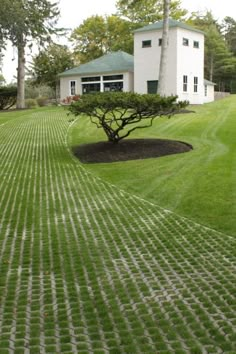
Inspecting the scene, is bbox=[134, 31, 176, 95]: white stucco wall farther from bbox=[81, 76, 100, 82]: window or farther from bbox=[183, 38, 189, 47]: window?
bbox=[81, 76, 100, 82]: window

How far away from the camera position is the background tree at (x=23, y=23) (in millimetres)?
30531

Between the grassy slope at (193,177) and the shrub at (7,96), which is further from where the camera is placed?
the shrub at (7,96)

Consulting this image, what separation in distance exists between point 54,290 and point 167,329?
1.40 metres

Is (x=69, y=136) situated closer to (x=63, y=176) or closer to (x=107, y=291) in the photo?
(x=63, y=176)

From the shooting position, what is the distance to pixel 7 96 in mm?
39031

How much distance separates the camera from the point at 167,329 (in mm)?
3861

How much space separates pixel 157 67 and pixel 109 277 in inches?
1190

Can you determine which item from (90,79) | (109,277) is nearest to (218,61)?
(90,79)

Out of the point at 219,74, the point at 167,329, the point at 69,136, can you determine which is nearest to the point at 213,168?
the point at 167,329

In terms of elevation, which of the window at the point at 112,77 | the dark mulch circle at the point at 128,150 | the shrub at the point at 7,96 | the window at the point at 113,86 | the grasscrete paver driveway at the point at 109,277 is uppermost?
the window at the point at 112,77

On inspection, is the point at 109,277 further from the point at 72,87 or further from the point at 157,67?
the point at 72,87

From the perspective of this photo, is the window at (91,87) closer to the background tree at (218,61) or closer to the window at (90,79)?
the window at (90,79)

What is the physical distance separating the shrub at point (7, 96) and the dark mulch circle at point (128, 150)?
84.0 feet

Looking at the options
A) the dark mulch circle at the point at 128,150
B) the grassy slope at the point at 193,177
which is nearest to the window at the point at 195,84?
the grassy slope at the point at 193,177
